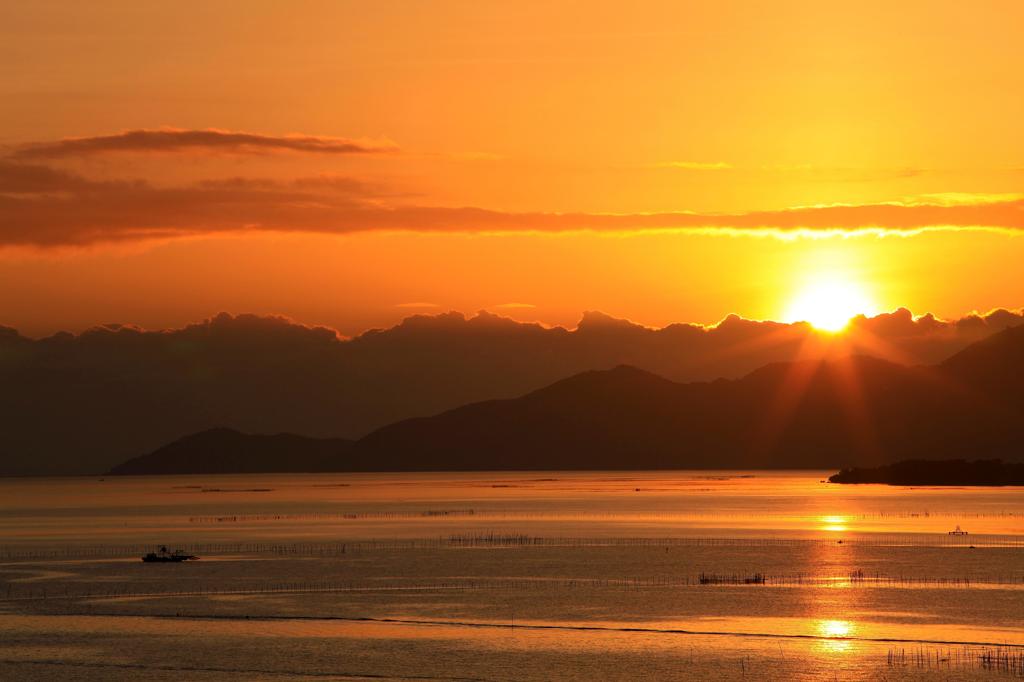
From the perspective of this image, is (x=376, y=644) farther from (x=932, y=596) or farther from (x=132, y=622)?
(x=932, y=596)

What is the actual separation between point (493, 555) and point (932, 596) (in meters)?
50.8

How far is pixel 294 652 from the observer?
249ft

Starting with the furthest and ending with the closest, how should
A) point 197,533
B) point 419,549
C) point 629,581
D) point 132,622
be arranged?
point 197,533, point 419,549, point 629,581, point 132,622

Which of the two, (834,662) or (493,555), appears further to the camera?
(493,555)

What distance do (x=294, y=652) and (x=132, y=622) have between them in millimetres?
17325

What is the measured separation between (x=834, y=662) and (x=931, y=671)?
520 cm

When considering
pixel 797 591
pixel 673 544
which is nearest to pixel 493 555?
pixel 673 544

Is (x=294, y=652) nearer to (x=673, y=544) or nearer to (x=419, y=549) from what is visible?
(x=419, y=549)

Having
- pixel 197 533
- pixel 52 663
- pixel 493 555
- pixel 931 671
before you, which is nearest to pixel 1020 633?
pixel 931 671

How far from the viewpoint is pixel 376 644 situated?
78.5m

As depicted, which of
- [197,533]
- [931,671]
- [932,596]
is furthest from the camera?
[197,533]

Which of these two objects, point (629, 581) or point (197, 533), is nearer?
point (629, 581)

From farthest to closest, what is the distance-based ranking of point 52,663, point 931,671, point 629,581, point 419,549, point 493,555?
point 419,549
point 493,555
point 629,581
point 52,663
point 931,671

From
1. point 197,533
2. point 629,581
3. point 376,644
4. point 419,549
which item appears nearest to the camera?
point 376,644
